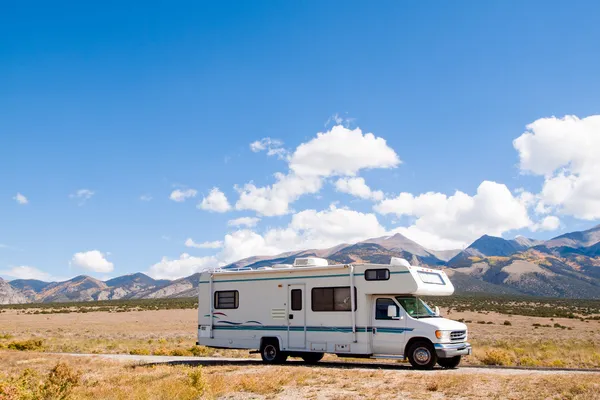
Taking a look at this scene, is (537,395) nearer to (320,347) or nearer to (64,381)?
(320,347)

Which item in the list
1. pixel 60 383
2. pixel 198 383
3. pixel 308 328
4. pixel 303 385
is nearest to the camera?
pixel 198 383

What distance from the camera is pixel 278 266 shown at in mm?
18984

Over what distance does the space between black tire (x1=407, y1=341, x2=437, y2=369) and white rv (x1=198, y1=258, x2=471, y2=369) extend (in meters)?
0.03

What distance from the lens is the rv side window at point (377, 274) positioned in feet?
54.0

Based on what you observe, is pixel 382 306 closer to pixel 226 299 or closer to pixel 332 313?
pixel 332 313

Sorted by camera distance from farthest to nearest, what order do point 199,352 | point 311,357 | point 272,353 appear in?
point 199,352
point 311,357
point 272,353

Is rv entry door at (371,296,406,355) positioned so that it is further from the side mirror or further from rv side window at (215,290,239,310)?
rv side window at (215,290,239,310)

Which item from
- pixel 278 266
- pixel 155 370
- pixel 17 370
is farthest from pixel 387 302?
pixel 17 370

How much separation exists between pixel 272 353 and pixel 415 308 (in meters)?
4.96

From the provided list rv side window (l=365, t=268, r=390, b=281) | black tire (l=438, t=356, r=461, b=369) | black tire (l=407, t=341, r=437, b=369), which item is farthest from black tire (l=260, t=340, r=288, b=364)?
black tire (l=438, t=356, r=461, b=369)

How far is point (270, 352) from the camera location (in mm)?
18250

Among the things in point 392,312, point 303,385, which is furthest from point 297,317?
point 303,385

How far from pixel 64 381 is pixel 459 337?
34.3 ft

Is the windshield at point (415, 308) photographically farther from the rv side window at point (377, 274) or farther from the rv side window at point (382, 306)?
the rv side window at point (377, 274)
